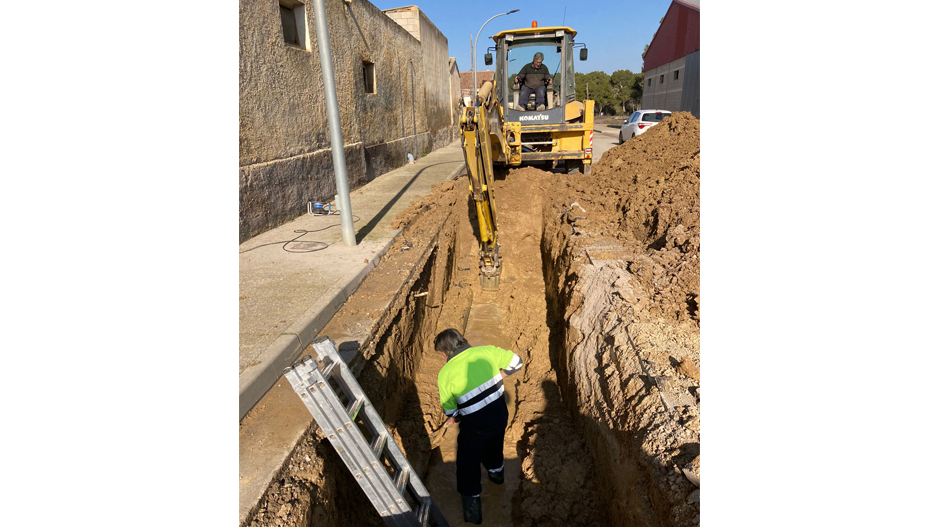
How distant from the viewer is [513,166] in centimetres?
1183

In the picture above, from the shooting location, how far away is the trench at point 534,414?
3.06 m

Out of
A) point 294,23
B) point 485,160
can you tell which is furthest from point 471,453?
point 294,23

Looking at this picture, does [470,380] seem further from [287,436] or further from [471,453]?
[287,436]

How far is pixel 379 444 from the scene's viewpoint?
3322 millimetres

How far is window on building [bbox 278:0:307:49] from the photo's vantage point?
9969 millimetres

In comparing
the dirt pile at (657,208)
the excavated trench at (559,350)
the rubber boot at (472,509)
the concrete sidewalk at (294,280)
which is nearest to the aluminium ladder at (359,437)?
the excavated trench at (559,350)

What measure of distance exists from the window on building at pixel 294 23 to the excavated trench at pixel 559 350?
14.5 ft

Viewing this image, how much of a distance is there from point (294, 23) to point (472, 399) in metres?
9.62

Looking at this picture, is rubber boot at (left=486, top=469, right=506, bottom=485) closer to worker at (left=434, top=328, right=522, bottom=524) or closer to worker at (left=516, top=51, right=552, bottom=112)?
worker at (left=434, top=328, right=522, bottom=524)

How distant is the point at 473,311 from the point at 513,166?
4764mm

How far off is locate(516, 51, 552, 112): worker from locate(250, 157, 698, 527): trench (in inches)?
145

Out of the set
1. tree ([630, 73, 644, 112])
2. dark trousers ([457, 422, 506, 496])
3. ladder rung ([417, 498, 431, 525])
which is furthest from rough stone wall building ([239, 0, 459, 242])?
tree ([630, 73, 644, 112])

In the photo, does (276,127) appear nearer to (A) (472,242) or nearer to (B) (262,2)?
(B) (262,2)

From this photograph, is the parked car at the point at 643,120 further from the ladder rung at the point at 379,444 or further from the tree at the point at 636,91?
the tree at the point at 636,91
